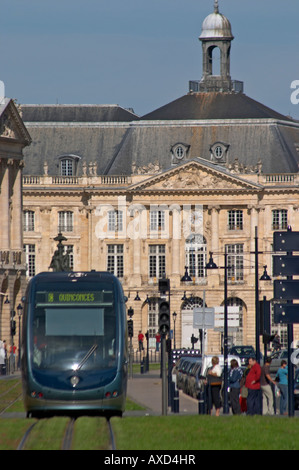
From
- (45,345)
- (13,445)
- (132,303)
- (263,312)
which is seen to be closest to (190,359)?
(263,312)

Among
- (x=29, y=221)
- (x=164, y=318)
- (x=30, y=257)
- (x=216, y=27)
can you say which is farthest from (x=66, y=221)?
(x=164, y=318)

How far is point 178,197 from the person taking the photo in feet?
472

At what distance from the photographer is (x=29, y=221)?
5679 inches

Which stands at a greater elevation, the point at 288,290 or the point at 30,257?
the point at 30,257

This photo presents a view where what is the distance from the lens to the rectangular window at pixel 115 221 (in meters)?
144

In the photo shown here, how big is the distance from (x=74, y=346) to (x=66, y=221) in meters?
106

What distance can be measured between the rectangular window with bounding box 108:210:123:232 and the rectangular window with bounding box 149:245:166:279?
10.8ft

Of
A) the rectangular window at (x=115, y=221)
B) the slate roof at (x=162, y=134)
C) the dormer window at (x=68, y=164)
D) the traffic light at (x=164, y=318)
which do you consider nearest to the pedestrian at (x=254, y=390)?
the traffic light at (x=164, y=318)

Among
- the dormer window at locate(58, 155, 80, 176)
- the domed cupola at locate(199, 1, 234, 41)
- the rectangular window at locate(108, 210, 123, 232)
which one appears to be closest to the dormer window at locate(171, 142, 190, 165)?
the rectangular window at locate(108, 210, 123, 232)

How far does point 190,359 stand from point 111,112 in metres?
80.6

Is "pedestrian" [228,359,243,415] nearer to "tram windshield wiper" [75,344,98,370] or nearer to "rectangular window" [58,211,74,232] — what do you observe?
"tram windshield wiper" [75,344,98,370]

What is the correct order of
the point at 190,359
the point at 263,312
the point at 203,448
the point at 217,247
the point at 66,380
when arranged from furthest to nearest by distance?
the point at 217,247, the point at 190,359, the point at 263,312, the point at 66,380, the point at 203,448

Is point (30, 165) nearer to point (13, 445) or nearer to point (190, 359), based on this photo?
point (190, 359)

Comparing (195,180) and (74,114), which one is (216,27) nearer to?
(74,114)
